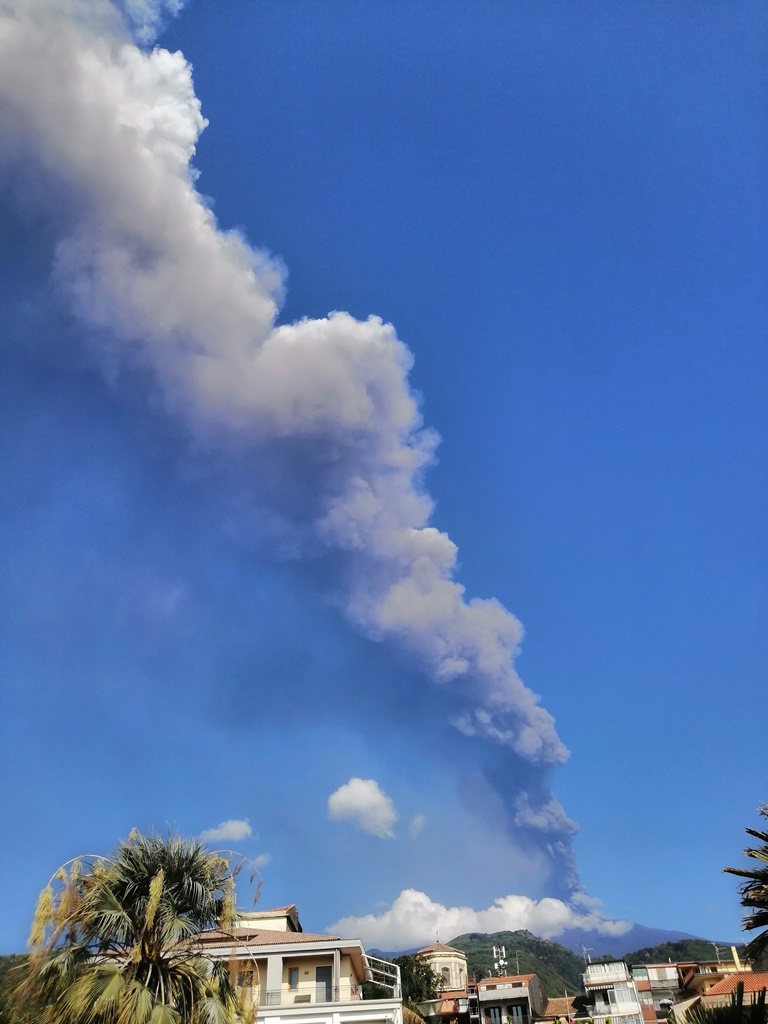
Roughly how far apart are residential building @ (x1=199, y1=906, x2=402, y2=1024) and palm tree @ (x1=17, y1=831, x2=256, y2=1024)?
17.8 metres

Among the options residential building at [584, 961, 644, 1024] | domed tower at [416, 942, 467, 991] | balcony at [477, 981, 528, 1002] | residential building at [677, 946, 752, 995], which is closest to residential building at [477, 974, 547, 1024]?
balcony at [477, 981, 528, 1002]

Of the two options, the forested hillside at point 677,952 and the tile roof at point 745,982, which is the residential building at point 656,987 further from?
the forested hillside at point 677,952

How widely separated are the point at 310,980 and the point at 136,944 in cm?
2572

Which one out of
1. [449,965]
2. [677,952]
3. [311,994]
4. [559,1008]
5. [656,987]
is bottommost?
[559,1008]

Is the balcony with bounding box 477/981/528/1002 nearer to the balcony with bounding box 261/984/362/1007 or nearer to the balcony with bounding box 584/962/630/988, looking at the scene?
the balcony with bounding box 584/962/630/988

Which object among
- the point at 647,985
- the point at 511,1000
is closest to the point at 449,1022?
the point at 511,1000

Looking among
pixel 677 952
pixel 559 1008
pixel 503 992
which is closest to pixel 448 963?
pixel 559 1008

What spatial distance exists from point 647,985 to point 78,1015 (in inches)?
3551

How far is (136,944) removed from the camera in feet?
53.1

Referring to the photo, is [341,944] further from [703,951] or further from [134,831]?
[703,951]

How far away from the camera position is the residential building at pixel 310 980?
111ft

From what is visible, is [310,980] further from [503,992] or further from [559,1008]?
[559,1008]

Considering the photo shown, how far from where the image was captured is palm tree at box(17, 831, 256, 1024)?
1518cm

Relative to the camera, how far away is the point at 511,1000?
288 ft
